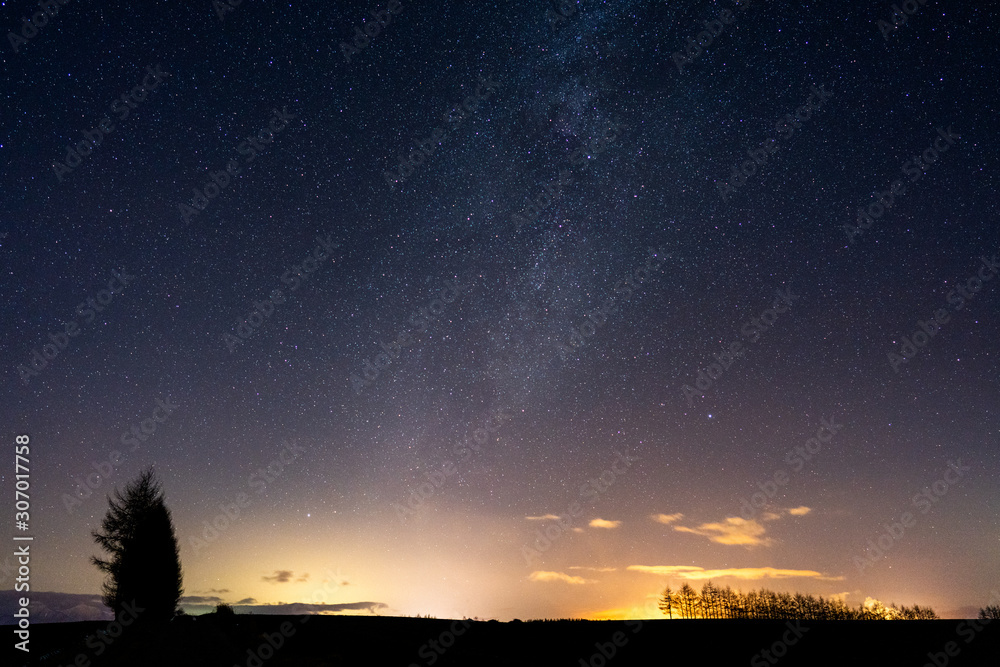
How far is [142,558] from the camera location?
30562 millimetres

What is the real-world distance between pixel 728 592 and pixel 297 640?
77313 millimetres

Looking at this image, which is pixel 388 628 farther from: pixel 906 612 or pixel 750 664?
pixel 906 612

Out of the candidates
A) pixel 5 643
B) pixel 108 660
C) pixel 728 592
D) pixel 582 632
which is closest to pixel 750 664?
pixel 582 632

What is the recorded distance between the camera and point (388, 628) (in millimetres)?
26234

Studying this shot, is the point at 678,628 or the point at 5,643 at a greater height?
the point at 678,628

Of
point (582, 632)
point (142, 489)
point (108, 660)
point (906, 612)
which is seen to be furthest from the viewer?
point (906, 612)

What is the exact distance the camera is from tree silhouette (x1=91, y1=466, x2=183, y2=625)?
29.7 meters

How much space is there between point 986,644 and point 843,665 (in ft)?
18.5

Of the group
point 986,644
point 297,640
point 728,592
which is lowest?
point 297,640

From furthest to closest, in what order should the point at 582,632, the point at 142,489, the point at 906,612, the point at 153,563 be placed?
the point at 906,612 → the point at 142,489 → the point at 153,563 → the point at 582,632

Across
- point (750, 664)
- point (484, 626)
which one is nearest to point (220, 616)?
point (484, 626)

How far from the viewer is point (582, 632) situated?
85.8 ft

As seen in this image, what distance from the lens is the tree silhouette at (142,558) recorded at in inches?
1168

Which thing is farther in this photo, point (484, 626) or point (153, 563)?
point (153, 563)
